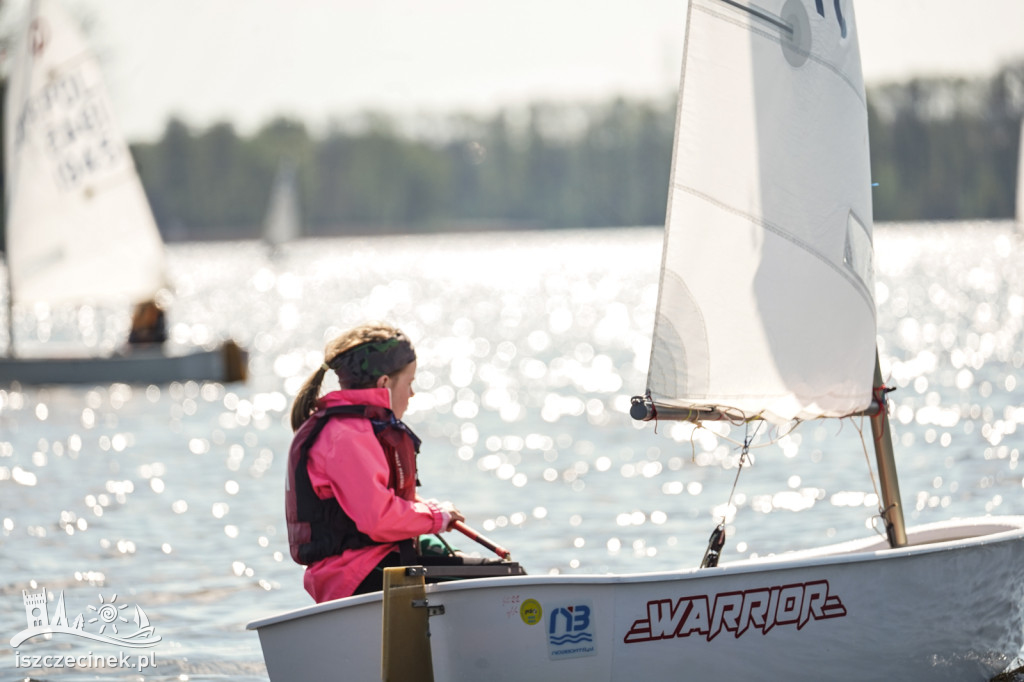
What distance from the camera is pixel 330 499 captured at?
4.30 metres

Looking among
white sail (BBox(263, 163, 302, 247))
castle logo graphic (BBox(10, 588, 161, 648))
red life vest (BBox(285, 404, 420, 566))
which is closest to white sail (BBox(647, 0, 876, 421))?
red life vest (BBox(285, 404, 420, 566))

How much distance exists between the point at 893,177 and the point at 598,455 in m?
107

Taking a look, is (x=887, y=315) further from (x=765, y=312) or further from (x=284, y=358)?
(x=765, y=312)

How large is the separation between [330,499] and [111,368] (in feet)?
42.8

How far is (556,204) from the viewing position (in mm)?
145125

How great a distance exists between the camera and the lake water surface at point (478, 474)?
304 inches

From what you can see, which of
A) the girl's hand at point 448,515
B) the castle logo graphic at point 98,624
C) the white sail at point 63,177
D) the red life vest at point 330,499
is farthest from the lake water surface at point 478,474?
the white sail at point 63,177

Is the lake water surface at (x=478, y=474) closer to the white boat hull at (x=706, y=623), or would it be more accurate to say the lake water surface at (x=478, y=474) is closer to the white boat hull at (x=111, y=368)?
the white boat hull at (x=111, y=368)

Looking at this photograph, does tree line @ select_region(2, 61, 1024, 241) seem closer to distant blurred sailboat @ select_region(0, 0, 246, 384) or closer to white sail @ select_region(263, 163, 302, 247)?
white sail @ select_region(263, 163, 302, 247)

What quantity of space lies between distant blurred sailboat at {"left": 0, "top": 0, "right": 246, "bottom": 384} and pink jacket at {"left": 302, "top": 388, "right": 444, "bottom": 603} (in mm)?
12939

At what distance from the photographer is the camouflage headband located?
431cm

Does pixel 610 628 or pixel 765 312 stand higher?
pixel 765 312

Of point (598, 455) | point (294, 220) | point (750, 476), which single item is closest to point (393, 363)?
point (750, 476)

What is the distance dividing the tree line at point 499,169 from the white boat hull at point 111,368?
102848 mm
